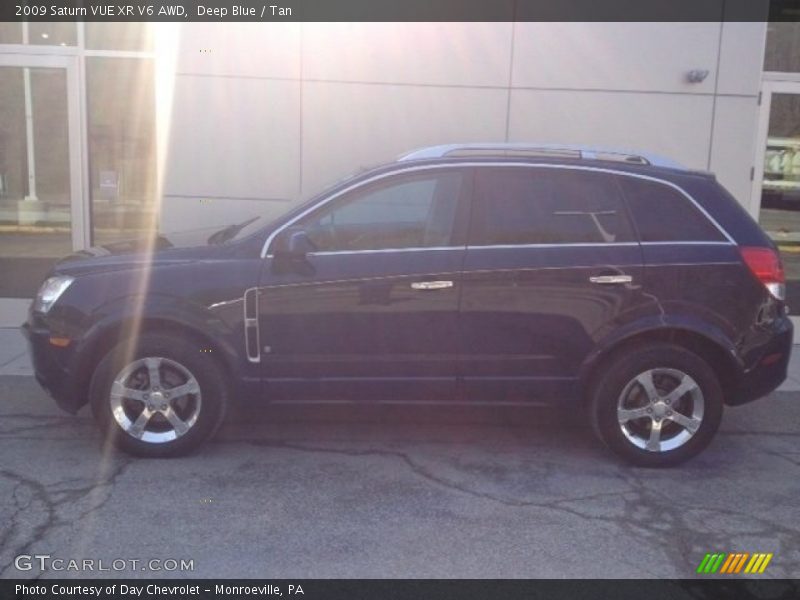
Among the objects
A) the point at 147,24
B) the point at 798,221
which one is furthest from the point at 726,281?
the point at 147,24

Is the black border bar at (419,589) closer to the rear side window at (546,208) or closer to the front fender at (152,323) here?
the front fender at (152,323)

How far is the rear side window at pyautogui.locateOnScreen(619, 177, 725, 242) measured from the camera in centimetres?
477

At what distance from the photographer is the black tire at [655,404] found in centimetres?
476

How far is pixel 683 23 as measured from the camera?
7.97m

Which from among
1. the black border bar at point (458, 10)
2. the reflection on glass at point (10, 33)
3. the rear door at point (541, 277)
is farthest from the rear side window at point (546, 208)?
the reflection on glass at point (10, 33)

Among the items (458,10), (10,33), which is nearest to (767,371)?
(458,10)

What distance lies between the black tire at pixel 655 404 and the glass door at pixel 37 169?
6307 mm

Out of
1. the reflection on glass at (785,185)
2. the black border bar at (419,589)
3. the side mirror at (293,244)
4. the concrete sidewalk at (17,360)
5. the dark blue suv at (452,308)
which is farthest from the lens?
the reflection on glass at (785,185)

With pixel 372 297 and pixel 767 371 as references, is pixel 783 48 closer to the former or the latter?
pixel 767 371

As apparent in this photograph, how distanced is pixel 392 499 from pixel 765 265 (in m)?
2.61

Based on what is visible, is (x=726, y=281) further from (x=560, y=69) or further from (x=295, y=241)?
(x=560, y=69)

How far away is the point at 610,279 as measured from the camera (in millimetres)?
4684

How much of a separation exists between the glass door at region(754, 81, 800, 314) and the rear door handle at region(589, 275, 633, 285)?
4.56 meters

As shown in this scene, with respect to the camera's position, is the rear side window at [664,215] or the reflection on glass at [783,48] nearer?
the rear side window at [664,215]
